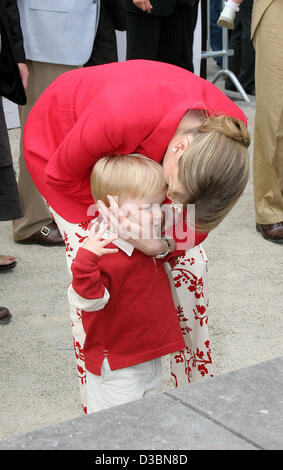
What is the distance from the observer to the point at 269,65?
3967 millimetres

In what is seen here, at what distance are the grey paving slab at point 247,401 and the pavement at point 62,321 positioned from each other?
0.66 metres

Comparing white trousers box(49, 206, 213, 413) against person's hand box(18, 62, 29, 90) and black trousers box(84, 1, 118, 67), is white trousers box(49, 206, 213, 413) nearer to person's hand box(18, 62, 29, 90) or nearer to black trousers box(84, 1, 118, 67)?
person's hand box(18, 62, 29, 90)

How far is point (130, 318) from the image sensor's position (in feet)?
7.48

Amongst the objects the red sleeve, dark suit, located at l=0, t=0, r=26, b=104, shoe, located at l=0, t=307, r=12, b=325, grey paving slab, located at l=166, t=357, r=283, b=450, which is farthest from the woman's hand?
dark suit, located at l=0, t=0, r=26, b=104

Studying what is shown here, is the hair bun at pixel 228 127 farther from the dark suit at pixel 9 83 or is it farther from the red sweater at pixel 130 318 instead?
the dark suit at pixel 9 83

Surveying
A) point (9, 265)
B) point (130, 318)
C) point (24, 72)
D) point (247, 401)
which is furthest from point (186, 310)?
point (24, 72)

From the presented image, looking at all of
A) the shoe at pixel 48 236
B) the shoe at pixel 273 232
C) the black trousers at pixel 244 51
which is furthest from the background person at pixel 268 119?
the black trousers at pixel 244 51

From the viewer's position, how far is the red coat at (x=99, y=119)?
7.08 feet

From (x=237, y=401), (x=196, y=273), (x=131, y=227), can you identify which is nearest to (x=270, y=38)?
(x=196, y=273)

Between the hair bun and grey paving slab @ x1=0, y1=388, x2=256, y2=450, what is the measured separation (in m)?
0.70

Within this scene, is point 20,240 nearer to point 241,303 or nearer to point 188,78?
point 241,303

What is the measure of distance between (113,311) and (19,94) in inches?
60.2

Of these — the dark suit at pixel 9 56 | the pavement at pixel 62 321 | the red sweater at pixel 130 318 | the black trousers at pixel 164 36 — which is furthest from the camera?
the black trousers at pixel 164 36

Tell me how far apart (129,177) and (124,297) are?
0.34m
